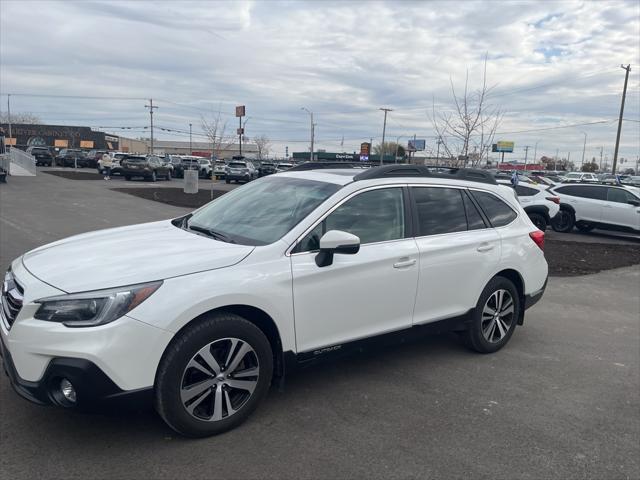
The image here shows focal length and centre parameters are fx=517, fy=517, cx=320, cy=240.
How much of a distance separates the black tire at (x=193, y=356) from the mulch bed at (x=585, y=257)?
7394 millimetres

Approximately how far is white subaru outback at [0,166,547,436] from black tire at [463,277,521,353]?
0.05 feet

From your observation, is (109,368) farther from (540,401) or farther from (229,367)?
(540,401)

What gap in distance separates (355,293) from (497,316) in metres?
1.97

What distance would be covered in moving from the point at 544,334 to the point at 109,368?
4.74 m

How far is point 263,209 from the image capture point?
4203 millimetres

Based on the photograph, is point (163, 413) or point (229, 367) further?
point (229, 367)

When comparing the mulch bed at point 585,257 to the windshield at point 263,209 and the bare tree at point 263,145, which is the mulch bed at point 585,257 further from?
the bare tree at point 263,145

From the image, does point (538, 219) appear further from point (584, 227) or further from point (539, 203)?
point (584, 227)

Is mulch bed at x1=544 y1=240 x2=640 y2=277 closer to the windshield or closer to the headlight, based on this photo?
the windshield

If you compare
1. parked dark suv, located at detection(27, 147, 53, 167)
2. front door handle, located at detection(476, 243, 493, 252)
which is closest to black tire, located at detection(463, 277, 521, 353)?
front door handle, located at detection(476, 243, 493, 252)

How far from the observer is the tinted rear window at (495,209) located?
16.7 ft

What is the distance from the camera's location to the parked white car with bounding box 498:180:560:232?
15.4 meters

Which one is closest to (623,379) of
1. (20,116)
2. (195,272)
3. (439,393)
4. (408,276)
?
(439,393)

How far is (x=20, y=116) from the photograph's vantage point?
114750mm
